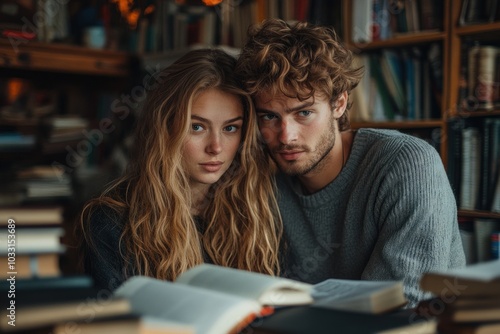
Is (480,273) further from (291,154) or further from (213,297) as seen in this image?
(291,154)

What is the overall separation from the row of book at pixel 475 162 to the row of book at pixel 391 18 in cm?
46

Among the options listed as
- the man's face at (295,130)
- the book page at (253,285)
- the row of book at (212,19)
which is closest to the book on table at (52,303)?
the book page at (253,285)

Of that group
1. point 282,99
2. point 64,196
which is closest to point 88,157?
point 64,196

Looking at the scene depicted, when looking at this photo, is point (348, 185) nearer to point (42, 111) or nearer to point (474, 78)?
point (474, 78)

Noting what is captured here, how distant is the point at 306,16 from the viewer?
9.66 ft

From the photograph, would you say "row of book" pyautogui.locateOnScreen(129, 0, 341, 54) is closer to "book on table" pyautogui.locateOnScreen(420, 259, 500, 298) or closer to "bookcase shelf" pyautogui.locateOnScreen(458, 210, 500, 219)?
"bookcase shelf" pyautogui.locateOnScreen(458, 210, 500, 219)

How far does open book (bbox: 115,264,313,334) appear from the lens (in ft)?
2.51

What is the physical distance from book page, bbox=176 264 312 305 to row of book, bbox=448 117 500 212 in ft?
5.44

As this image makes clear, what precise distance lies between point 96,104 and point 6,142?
0.64 m

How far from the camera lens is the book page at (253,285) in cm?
87

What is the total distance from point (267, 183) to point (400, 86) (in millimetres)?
1108

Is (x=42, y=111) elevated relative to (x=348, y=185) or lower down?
elevated

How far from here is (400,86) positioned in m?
2.68

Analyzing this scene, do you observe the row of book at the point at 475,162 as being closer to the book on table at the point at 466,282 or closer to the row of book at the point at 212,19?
the row of book at the point at 212,19
